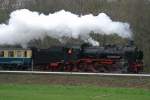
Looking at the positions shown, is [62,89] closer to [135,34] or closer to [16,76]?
[16,76]

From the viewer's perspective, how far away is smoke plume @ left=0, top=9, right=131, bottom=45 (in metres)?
35.3

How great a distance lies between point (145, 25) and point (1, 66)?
13493mm

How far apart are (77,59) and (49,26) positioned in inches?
129

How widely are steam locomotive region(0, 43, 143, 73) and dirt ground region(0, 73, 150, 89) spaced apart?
19.1 ft

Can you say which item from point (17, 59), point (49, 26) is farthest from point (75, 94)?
point (17, 59)

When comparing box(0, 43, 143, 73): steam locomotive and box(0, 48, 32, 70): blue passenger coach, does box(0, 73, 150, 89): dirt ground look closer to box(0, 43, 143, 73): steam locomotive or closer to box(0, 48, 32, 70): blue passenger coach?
box(0, 43, 143, 73): steam locomotive

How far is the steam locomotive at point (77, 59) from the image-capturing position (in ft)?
118

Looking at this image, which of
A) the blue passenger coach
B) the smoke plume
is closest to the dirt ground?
the smoke plume

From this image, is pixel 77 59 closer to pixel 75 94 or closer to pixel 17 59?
pixel 17 59

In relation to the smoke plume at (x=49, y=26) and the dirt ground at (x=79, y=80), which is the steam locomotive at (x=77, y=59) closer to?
the smoke plume at (x=49, y=26)

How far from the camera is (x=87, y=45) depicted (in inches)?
1476

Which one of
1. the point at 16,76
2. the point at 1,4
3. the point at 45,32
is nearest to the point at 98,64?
the point at 45,32

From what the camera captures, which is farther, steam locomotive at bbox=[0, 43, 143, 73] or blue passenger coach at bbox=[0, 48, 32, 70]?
blue passenger coach at bbox=[0, 48, 32, 70]

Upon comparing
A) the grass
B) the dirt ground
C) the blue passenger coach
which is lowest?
the grass
